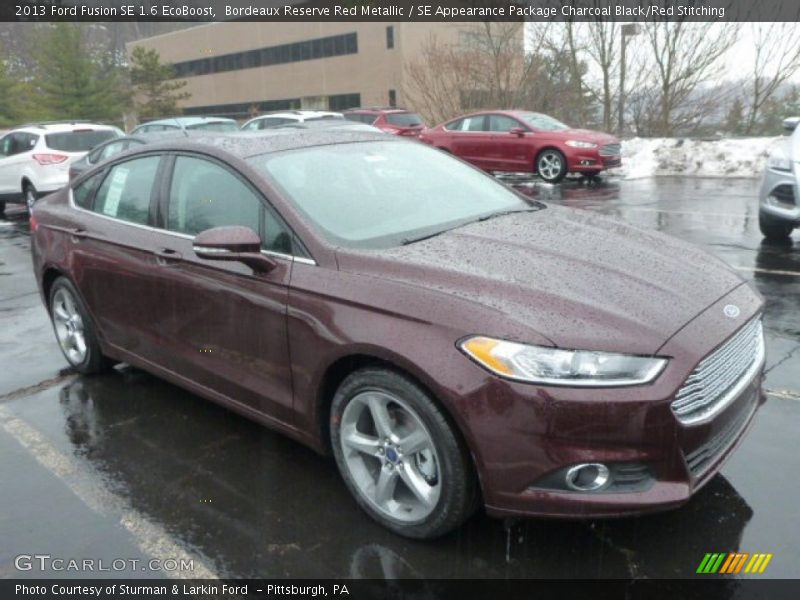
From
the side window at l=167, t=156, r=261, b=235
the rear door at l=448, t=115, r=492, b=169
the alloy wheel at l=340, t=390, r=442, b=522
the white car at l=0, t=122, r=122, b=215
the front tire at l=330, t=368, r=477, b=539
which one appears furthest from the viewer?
the rear door at l=448, t=115, r=492, b=169

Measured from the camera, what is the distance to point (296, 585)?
9.14ft

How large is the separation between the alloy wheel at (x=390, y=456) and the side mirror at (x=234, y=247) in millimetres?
776

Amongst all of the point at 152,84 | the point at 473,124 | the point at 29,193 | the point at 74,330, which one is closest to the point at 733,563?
the point at 74,330

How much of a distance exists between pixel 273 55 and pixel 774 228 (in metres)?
54.9

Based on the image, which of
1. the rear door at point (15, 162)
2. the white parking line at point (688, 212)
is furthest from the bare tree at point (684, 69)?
the rear door at point (15, 162)

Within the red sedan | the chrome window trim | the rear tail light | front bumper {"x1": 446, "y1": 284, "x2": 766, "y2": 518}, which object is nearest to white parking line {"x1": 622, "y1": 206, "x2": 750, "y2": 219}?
the red sedan

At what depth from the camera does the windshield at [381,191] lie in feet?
11.0

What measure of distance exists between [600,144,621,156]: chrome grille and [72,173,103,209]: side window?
38.3 feet

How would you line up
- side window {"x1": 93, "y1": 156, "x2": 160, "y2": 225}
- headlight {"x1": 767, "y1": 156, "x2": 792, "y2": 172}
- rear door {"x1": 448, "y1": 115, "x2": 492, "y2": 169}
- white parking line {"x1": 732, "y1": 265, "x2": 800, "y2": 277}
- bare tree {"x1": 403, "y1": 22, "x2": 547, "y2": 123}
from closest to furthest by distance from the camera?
side window {"x1": 93, "y1": 156, "x2": 160, "y2": 225} < white parking line {"x1": 732, "y1": 265, "x2": 800, "y2": 277} < headlight {"x1": 767, "y1": 156, "x2": 792, "y2": 172} < rear door {"x1": 448, "y1": 115, "x2": 492, "y2": 169} < bare tree {"x1": 403, "y1": 22, "x2": 547, "y2": 123}

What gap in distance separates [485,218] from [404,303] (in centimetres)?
110

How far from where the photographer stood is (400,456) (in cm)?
294

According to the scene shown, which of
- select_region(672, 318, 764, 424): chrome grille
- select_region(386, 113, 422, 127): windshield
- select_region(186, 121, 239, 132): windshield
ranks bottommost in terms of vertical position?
select_region(672, 318, 764, 424): chrome grille

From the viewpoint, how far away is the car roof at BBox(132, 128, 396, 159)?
3.76m

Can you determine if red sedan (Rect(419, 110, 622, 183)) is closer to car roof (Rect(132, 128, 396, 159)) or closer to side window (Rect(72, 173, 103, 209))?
car roof (Rect(132, 128, 396, 159))
